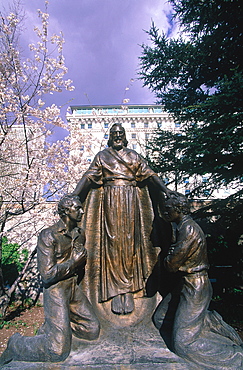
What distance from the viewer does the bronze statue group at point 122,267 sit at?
8.45ft

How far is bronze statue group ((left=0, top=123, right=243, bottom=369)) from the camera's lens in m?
2.57

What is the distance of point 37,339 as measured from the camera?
8.52ft

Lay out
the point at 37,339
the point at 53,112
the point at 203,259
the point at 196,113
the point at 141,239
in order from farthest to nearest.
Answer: the point at 196,113
the point at 53,112
the point at 141,239
the point at 203,259
the point at 37,339

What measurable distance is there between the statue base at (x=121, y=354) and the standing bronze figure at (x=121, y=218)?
30 centimetres

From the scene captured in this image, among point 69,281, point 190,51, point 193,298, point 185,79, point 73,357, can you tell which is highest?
point 190,51

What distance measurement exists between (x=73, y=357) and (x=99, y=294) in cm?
80

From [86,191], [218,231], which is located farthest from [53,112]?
[218,231]

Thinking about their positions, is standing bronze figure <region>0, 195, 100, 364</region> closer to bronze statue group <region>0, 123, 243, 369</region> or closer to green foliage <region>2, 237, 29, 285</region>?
bronze statue group <region>0, 123, 243, 369</region>

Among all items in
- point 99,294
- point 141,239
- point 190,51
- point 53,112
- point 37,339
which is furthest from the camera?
point 190,51

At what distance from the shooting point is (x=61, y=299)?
2.80 meters

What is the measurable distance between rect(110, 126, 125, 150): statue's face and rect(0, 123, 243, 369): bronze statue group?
1 centimetres

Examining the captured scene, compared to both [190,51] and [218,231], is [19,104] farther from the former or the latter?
[218,231]

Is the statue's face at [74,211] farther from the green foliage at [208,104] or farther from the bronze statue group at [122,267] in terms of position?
the green foliage at [208,104]

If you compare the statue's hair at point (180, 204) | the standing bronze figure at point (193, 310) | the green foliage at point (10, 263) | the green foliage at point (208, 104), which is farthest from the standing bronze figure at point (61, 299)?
the green foliage at point (10, 263)
